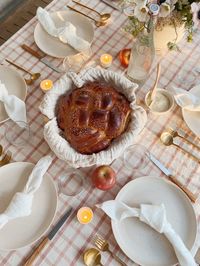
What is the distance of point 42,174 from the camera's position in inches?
43.1

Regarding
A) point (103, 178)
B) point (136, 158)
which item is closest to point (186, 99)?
point (136, 158)

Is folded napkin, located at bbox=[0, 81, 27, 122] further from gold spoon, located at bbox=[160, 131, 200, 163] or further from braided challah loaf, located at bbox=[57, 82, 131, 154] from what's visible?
gold spoon, located at bbox=[160, 131, 200, 163]

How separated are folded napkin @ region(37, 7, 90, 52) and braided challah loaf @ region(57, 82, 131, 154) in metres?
0.31

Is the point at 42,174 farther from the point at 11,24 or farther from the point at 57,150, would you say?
the point at 11,24

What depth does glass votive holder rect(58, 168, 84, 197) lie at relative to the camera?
113cm

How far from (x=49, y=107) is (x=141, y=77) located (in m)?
0.41

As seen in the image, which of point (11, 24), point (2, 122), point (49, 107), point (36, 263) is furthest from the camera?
point (11, 24)

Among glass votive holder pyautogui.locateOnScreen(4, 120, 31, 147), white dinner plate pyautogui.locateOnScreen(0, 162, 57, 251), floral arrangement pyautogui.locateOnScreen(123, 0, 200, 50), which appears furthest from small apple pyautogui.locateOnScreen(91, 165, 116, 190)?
floral arrangement pyautogui.locateOnScreen(123, 0, 200, 50)

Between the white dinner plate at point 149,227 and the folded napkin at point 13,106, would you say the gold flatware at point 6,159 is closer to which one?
the folded napkin at point 13,106

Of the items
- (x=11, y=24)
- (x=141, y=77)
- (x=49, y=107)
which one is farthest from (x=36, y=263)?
(x=11, y=24)

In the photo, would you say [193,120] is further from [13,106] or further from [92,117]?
[13,106]

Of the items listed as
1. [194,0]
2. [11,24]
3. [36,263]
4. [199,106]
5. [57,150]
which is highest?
[194,0]

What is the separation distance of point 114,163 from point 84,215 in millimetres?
219

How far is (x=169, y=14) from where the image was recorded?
126cm
